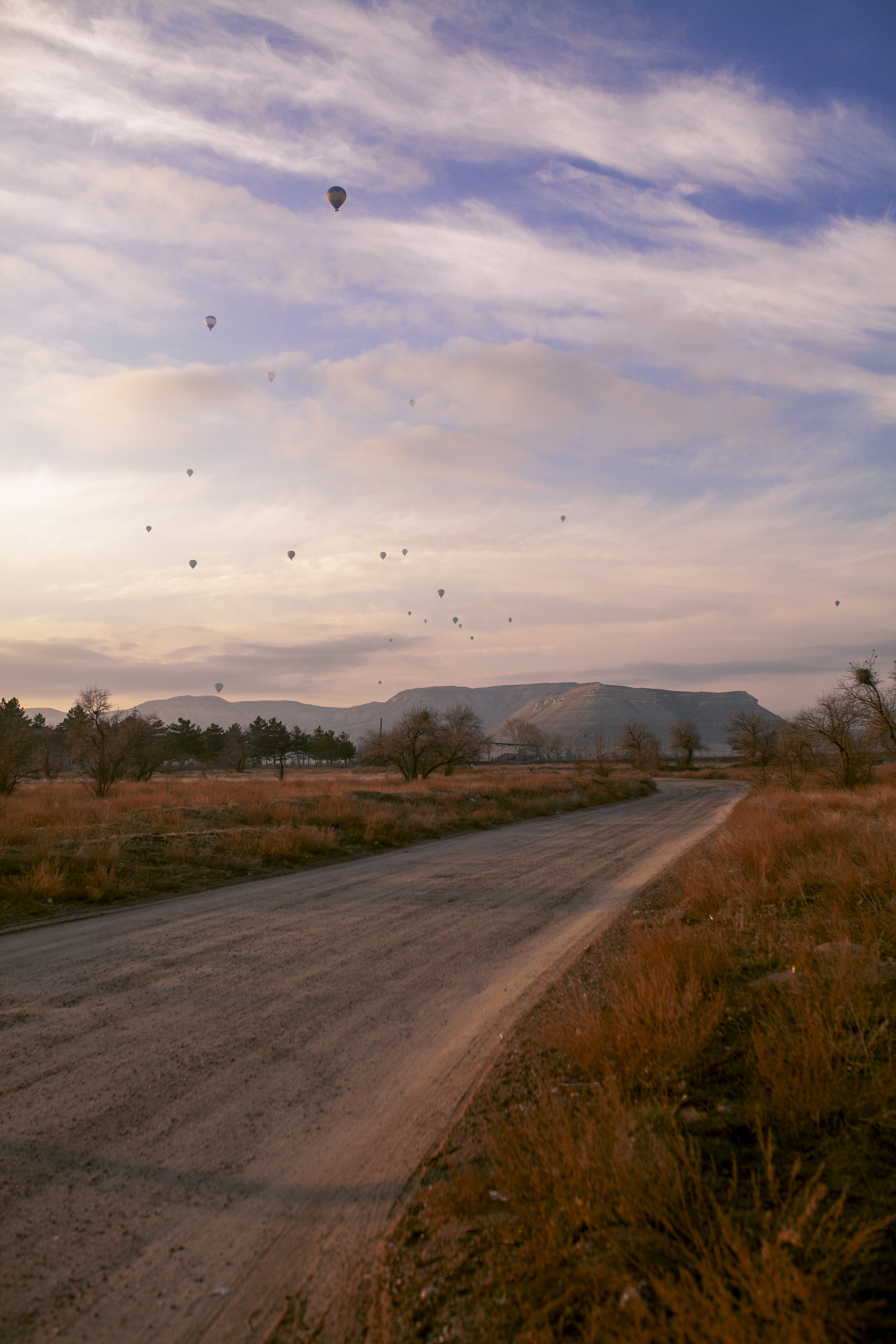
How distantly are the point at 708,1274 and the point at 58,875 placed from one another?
37.2 ft

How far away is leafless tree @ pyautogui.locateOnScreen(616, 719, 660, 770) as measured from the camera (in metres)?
94.1

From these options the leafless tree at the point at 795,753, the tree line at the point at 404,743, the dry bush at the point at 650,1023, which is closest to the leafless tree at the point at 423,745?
the tree line at the point at 404,743

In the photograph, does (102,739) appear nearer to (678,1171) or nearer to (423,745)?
(423,745)

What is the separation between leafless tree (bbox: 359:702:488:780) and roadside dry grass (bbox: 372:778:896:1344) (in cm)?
4444

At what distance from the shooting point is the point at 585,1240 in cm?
298

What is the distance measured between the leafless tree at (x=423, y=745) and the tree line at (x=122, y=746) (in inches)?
680

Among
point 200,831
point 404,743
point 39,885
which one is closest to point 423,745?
point 404,743

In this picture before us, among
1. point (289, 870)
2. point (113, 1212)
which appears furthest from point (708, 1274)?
point (289, 870)

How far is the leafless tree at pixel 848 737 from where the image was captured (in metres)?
35.5

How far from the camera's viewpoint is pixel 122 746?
3566 centimetres

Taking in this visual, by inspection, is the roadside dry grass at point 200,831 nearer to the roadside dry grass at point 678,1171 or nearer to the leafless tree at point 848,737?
the roadside dry grass at point 678,1171

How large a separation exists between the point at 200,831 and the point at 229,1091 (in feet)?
42.8

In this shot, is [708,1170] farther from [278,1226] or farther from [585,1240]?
[278,1226]

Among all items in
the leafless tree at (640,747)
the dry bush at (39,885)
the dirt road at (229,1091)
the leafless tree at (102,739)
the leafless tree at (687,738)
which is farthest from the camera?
the leafless tree at (687,738)
